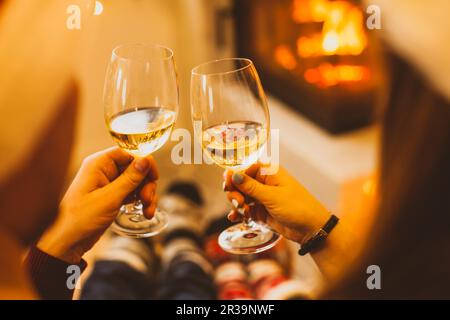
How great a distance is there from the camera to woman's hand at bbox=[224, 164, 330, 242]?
785mm

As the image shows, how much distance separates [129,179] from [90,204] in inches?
2.5

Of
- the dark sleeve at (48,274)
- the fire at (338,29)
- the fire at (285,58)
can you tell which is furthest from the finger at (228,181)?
the fire at (285,58)

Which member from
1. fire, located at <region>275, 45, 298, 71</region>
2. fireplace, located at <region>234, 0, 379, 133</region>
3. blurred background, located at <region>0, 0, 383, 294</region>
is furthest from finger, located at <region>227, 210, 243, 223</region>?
fire, located at <region>275, 45, 298, 71</region>

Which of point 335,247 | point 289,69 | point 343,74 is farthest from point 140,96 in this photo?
point 289,69

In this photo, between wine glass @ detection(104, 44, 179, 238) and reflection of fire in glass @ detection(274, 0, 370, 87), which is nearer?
wine glass @ detection(104, 44, 179, 238)

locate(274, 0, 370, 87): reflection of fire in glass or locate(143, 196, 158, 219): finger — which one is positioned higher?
locate(274, 0, 370, 87): reflection of fire in glass

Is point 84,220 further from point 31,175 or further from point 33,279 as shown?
point 31,175

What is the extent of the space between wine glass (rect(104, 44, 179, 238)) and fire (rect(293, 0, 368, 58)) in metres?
1.06

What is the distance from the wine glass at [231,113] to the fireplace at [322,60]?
95cm

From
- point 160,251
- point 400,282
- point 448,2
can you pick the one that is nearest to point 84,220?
point 400,282

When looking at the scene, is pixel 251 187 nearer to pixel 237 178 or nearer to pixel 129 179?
pixel 237 178

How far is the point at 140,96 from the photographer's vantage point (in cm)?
75

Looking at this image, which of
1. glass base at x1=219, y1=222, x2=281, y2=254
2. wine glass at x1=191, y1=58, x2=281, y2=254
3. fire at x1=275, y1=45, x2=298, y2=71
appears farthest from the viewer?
fire at x1=275, y1=45, x2=298, y2=71

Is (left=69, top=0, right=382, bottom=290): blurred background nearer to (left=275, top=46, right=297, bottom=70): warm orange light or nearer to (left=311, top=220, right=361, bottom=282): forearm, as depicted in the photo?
(left=275, top=46, right=297, bottom=70): warm orange light
